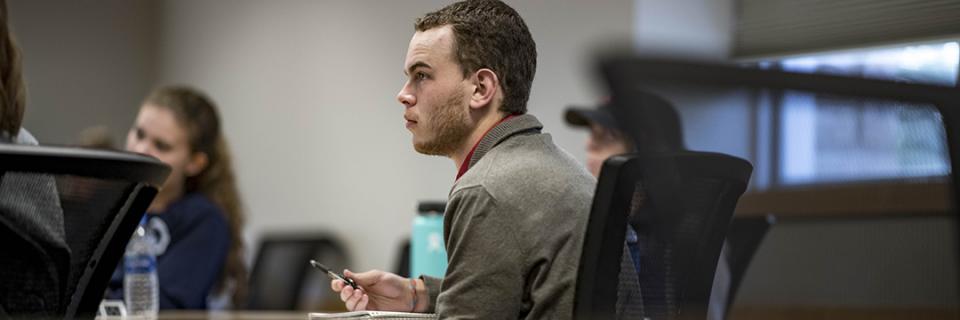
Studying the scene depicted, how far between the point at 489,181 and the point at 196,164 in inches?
82.8

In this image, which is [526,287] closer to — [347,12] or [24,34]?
[347,12]

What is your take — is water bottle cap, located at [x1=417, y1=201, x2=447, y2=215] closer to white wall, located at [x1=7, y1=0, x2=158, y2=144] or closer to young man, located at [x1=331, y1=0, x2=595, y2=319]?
young man, located at [x1=331, y1=0, x2=595, y2=319]

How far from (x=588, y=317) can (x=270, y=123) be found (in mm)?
5743

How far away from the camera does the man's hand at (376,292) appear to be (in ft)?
4.28

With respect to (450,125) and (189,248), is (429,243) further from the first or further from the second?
(189,248)

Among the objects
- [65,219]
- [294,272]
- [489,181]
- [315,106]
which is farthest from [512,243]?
[315,106]

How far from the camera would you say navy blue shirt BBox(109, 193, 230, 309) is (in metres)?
2.80

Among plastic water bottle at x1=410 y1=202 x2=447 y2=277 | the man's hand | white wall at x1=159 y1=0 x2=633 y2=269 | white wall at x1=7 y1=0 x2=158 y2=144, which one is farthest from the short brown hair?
white wall at x1=7 y1=0 x2=158 y2=144

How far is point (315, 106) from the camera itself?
6.43 meters

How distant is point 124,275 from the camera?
2471 millimetres

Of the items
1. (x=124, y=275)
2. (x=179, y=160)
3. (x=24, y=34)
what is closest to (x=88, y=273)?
(x=124, y=275)

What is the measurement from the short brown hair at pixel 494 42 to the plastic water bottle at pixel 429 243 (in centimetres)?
59

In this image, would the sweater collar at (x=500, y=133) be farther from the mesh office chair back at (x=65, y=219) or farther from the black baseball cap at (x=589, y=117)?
the black baseball cap at (x=589, y=117)

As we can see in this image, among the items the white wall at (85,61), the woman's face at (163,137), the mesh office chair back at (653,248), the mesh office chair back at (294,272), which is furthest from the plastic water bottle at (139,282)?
the white wall at (85,61)
